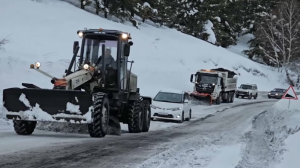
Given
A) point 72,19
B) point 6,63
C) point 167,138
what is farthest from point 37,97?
point 72,19

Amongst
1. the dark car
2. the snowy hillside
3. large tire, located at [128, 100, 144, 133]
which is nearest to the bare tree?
the snowy hillside

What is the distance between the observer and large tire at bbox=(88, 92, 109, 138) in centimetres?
1358

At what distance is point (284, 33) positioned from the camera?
2894 inches

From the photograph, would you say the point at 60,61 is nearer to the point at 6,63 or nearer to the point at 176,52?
the point at 6,63

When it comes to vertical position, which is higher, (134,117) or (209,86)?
(209,86)

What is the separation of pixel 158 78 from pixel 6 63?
1841 cm

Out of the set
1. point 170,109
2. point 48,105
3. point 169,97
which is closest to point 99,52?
point 48,105

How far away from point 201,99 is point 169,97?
16129 mm

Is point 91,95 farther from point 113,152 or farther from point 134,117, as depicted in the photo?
point 134,117

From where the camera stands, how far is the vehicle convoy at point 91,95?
13422 mm

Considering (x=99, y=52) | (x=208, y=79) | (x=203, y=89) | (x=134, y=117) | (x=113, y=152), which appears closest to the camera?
(x=113, y=152)

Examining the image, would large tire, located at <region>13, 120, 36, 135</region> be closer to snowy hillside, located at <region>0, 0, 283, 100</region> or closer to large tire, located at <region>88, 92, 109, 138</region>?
large tire, located at <region>88, 92, 109, 138</region>

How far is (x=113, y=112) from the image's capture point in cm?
1606

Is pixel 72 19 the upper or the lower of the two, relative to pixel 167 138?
upper
